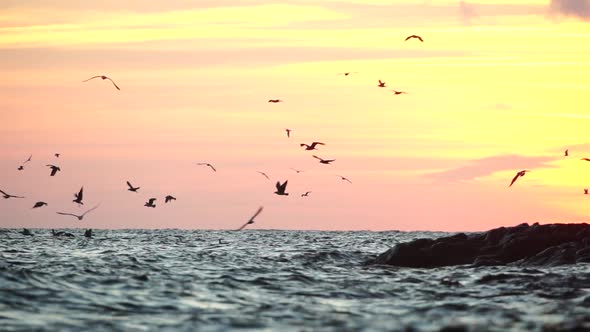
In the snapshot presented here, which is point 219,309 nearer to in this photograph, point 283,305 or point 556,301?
point 283,305

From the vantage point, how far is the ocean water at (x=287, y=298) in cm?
2086

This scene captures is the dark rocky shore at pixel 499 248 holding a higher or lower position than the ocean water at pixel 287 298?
higher

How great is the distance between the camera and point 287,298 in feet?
86.6

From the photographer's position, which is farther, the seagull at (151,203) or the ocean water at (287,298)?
the seagull at (151,203)

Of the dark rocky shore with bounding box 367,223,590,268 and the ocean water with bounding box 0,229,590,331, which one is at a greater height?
the dark rocky shore with bounding box 367,223,590,268

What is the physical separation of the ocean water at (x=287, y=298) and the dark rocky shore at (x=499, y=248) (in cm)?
314

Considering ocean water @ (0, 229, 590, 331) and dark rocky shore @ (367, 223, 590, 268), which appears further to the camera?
dark rocky shore @ (367, 223, 590, 268)

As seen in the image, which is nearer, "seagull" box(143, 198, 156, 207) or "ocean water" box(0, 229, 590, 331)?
"ocean water" box(0, 229, 590, 331)

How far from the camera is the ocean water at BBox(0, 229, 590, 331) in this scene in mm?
20859

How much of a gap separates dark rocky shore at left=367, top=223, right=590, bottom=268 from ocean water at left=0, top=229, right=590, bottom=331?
3.14 m

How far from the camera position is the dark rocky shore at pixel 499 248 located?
131ft

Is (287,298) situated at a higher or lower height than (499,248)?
lower

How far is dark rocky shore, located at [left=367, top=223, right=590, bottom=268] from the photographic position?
40031 millimetres

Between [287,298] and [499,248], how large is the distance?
18667 mm
